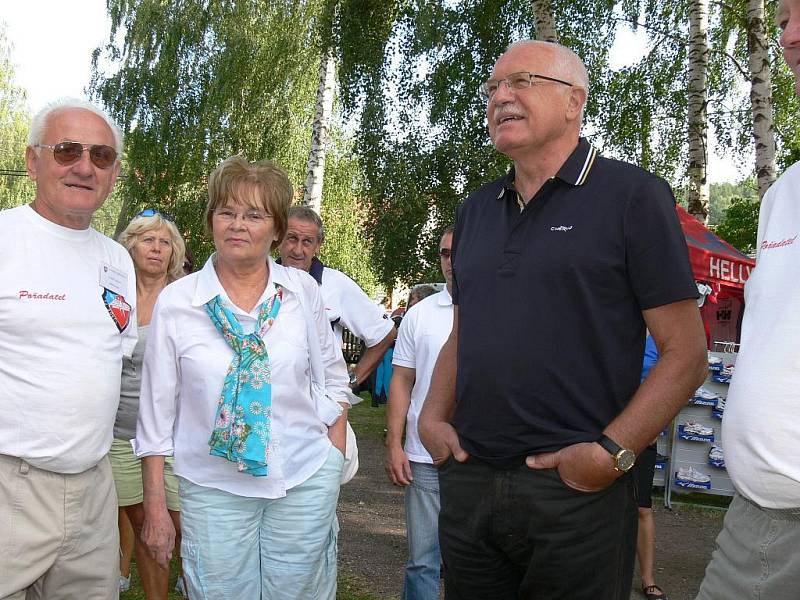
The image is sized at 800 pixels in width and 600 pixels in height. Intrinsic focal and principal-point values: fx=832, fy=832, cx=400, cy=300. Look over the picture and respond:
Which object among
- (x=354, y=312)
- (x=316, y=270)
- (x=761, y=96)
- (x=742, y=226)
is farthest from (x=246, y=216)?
(x=742, y=226)

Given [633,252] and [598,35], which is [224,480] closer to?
[633,252]

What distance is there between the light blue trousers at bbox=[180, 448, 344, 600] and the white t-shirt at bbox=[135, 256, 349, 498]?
6 centimetres

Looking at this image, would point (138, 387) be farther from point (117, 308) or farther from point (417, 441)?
point (117, 308)

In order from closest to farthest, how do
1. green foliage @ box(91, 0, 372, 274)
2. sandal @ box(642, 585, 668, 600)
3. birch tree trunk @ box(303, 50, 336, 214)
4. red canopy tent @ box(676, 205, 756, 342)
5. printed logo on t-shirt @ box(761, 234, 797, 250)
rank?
printed logo on t-shirt @ box(761, 234, 797, 250)
sandal @ box(642, 585, 668, 600)
red canopy tent @ box(676, 205, 756, 342)
birch tree trunk @ box(303, 50, 336, 214)
green foliage @ box(91, 0, 372, 274)

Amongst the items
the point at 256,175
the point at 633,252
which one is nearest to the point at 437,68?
the point at 256,175

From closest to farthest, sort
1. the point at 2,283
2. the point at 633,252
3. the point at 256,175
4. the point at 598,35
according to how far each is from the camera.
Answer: the point at 633,252 → the point at 2,283 → the point at 256,175 → the point at 598,35

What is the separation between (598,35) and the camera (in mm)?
13820

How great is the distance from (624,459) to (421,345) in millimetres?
2190

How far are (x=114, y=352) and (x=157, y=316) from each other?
200 mm

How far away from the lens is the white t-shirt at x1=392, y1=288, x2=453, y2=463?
4.27 m

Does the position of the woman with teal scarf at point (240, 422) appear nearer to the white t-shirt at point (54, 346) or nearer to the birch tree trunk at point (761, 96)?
the white t-shirt at point (54, 346)

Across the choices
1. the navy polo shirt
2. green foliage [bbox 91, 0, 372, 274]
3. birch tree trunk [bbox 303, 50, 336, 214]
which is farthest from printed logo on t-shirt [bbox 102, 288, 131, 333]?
green foliage [bbox 91, 0, 372, 274]

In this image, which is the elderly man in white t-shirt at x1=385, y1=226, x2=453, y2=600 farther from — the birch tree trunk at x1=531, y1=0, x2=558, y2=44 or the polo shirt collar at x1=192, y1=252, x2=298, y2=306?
the birch tree trunk at x1=531, y1=0, x2=558, y2=44

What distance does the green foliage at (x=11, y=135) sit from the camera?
1317 inches
